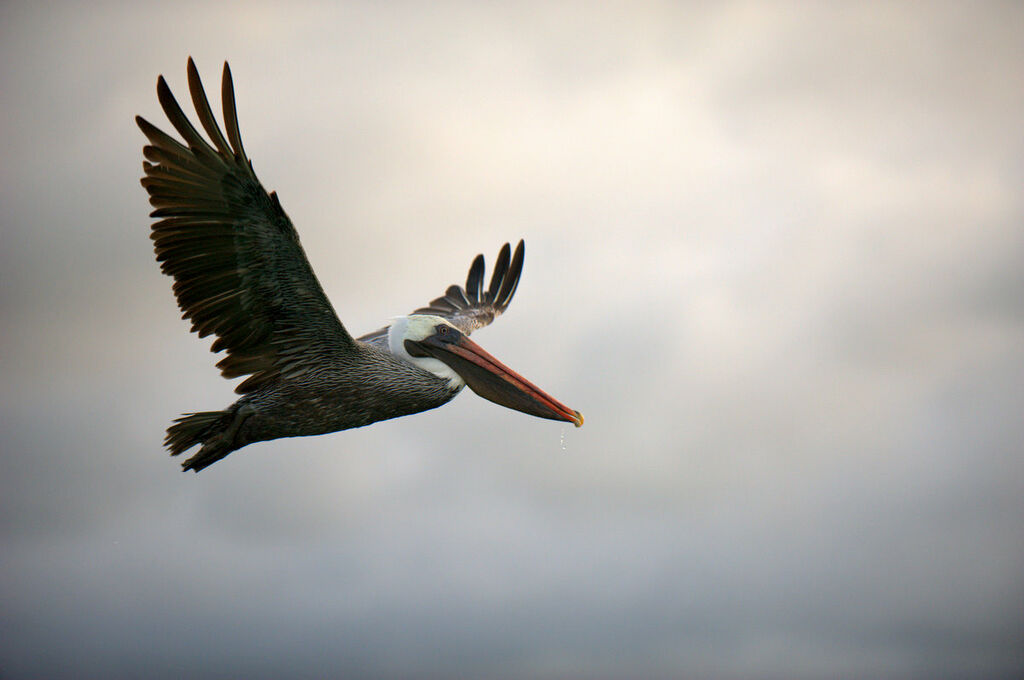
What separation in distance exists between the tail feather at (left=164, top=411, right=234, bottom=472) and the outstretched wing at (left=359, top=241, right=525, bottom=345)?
19.4 ft

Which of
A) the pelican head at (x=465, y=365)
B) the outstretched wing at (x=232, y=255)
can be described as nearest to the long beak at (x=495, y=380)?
the pelican head at (x=465, y=365)

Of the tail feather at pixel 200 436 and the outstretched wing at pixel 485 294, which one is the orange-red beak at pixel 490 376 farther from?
the outstretched wing at pixel 485 294

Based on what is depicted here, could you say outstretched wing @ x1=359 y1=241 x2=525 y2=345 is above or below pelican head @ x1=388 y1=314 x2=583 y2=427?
above

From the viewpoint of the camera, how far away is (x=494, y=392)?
12.8 m

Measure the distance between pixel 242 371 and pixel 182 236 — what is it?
190 centimetres

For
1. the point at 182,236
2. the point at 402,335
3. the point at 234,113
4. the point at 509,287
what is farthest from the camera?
the point at 509,287

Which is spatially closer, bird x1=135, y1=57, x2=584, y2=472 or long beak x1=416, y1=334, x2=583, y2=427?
bird x1=135, y1=57, x2=584, y2=472

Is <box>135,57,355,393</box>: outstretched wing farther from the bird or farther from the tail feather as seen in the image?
the tail feather

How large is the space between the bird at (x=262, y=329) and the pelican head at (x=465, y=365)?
1 cm

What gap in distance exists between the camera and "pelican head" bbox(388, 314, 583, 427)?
12.5 meters

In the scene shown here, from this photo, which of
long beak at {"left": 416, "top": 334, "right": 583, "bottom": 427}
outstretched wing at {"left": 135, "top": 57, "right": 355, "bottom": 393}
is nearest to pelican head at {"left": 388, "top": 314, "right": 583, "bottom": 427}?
long beak at {"left": 416, "top": 334, "right": 583, "bottom": 427}

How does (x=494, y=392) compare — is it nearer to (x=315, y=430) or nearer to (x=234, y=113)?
(x=315, y=430)

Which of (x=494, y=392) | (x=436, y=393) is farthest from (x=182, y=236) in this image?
(x=494, y=392)

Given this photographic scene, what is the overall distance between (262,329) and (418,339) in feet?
6.58
